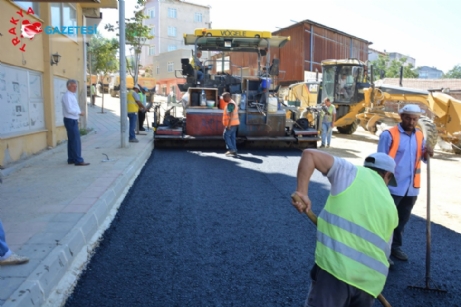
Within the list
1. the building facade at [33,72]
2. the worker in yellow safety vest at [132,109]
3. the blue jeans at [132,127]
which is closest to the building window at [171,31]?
the building facade at [33,72]

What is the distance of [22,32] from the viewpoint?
28.1 feet

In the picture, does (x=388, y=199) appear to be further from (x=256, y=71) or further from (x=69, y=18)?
(x=69, y=18)

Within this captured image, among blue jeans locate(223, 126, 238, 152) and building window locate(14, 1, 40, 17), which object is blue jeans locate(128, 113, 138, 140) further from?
building window locate(14, 1, 40, 17)

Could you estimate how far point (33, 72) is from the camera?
9.38m

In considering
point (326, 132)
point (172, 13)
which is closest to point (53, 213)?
point (326, 132)

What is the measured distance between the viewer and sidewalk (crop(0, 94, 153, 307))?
3.18 meters

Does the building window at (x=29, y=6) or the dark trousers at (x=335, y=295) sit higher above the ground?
the building window at (x=29, y=6)

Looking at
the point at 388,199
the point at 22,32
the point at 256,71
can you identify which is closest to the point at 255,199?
the point at 388,199

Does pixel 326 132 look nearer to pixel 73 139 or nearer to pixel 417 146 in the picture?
pixel 73 139

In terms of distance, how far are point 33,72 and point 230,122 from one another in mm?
4497

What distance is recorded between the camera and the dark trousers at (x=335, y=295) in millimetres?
2273

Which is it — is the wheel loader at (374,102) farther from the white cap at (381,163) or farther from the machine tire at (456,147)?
the white cap at (381,163)

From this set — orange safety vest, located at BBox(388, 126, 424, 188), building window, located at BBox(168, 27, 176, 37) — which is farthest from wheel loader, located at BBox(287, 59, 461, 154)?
building window, located at BBox(168, 27, 176, 37)

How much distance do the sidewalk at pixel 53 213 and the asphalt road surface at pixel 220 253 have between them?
187 millimetres
